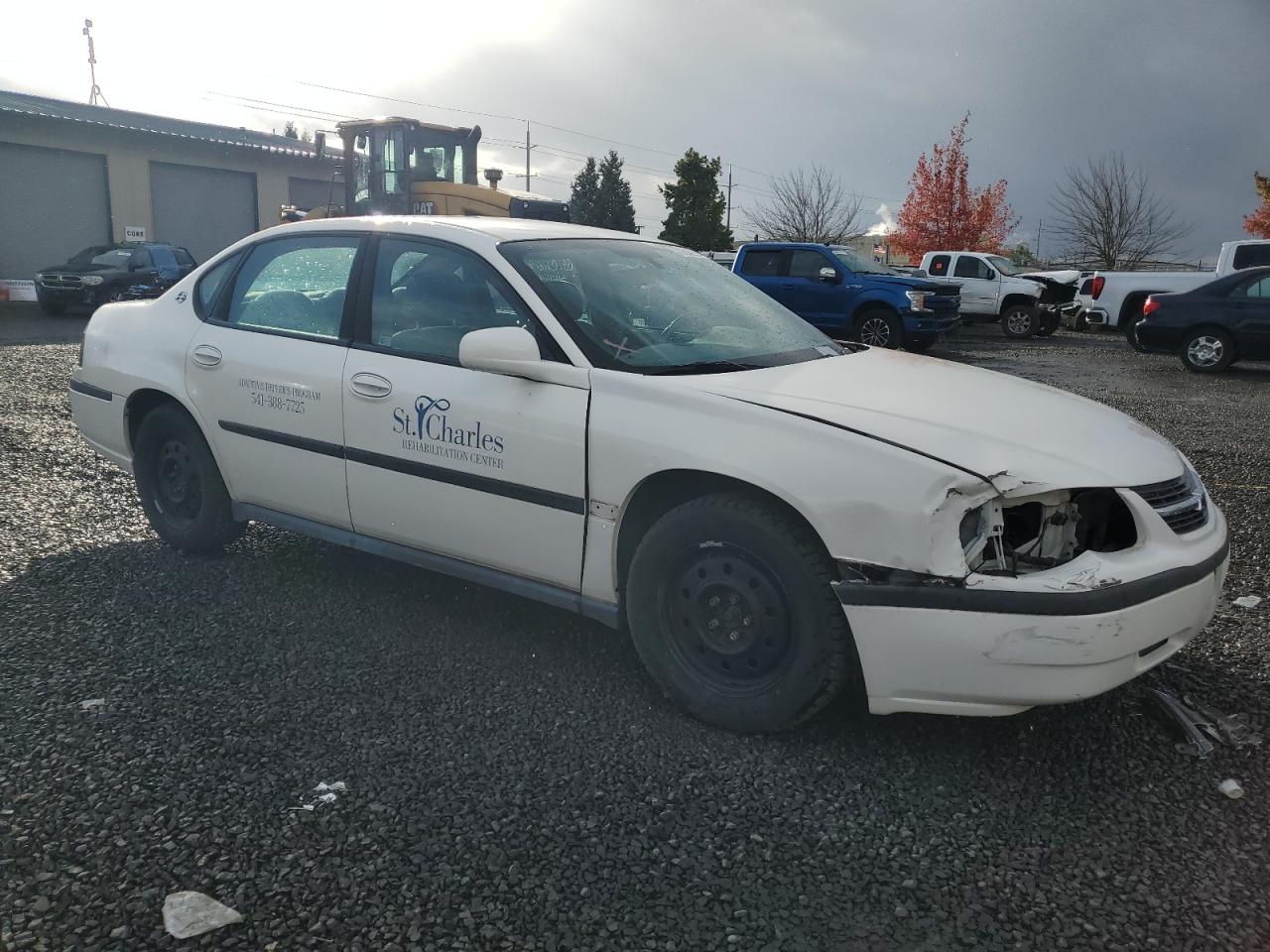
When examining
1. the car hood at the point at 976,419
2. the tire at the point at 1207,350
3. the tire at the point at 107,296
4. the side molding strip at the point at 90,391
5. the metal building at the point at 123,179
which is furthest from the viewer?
the metal building at the point at 123,179

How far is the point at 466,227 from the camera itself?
3.91 m

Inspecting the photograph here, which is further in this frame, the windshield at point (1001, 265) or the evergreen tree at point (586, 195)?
the evergreen tree at point (586, 195)

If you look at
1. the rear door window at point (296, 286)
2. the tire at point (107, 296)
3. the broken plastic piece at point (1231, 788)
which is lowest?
the tire at point (107, 296)

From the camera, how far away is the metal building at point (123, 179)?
90.4 feet

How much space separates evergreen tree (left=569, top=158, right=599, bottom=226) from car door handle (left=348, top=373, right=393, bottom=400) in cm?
4609

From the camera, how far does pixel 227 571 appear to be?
461cm

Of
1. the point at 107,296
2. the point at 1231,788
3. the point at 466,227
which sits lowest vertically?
the point at 107,296

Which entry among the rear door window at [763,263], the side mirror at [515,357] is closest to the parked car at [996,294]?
the rear door window at [763,263]

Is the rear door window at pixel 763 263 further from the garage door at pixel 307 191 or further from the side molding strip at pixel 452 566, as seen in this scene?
the garage door at pixel 307 191

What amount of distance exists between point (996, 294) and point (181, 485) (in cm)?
2056

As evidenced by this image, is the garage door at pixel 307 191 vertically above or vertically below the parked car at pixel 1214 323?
above

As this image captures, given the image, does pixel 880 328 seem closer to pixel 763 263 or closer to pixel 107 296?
pixel 763 263

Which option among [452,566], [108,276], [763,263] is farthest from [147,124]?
[452,566]

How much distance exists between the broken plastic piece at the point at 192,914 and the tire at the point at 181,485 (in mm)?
2506
